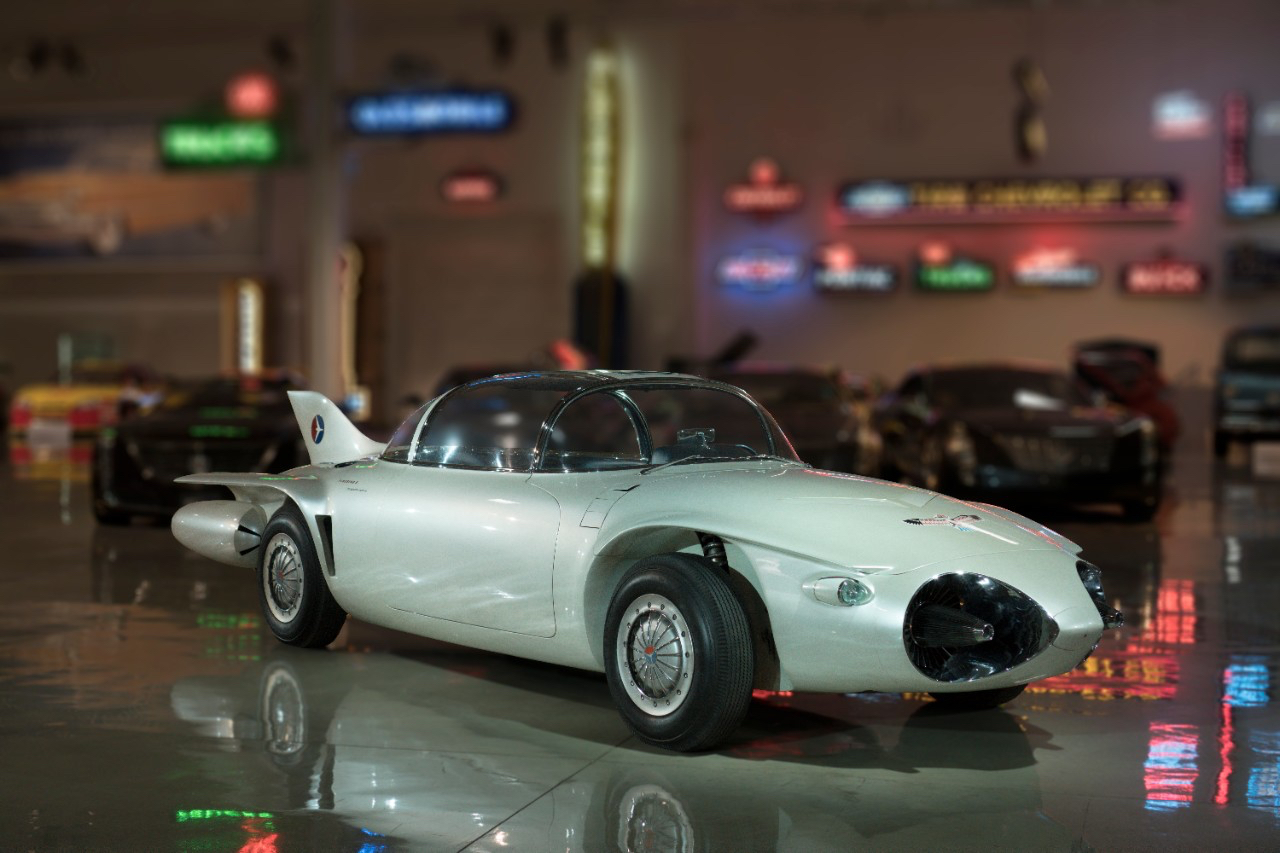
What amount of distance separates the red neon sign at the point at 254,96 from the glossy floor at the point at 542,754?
14.9 meters

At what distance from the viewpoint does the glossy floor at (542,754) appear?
4.48 metres

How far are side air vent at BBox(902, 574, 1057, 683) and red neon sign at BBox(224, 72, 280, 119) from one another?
60.2 ft

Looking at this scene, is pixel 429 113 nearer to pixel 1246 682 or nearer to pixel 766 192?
pixel 766 192

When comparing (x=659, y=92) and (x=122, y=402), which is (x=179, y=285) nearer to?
(x=659, y=92)

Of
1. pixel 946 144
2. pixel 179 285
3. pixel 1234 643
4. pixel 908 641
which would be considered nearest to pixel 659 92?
pixel 946 144

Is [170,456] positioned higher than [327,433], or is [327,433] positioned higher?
[327,433]

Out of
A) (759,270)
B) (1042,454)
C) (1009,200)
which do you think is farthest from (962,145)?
(1042,454)

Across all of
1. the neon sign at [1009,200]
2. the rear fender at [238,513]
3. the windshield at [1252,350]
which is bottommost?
the rear fender at [238,513]

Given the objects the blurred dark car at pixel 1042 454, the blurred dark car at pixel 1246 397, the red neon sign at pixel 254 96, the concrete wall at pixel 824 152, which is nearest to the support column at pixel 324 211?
the red neon sign at pixel 254 96

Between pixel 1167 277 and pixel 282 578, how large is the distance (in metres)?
23.2

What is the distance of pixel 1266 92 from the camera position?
27328 millimetres

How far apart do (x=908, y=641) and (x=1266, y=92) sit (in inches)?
989

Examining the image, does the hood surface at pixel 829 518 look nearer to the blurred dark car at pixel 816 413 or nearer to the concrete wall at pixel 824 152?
the blurred dark car at pixel 816 413

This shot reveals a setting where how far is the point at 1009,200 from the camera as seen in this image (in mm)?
28016
